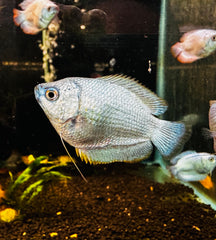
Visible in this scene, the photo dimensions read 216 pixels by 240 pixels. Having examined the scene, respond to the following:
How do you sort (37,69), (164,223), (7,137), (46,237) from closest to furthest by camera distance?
(46,237) < (164,223) < (37,69) < (7,137)

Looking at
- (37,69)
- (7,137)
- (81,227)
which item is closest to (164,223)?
(81,227)

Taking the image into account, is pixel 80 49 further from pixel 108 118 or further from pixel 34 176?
pixel 34 176

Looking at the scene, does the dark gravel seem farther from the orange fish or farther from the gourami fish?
the orange fish

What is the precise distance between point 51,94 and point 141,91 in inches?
20.5

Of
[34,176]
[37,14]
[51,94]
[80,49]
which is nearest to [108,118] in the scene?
[51,94]

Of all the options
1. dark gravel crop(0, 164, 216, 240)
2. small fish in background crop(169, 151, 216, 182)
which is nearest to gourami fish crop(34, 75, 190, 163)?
small fish in background crop(169, 151, 216, 182)

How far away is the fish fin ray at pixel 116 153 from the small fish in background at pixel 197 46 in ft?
3.57

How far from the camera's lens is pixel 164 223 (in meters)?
2.51

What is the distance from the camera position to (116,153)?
4.80 feet

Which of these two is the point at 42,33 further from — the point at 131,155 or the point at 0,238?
the point at 0,238

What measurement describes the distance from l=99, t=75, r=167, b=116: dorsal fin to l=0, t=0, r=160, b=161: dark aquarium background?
1.00 metres

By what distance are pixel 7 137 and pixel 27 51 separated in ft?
5.74

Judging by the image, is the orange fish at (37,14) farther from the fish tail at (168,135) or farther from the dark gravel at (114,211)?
the dark gravel at (114,211)

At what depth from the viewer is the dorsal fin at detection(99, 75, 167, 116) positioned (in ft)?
4.69
